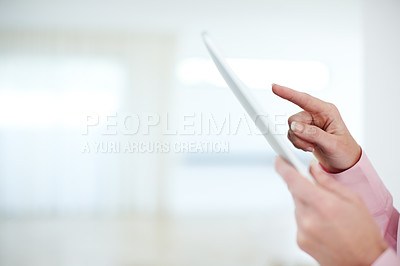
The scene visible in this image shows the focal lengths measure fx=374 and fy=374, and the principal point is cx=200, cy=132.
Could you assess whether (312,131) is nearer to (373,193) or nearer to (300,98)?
(300,98)

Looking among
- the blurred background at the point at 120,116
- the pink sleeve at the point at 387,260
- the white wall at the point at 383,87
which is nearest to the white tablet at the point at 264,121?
the pink sleeve at the point at 387,260

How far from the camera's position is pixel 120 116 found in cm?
404

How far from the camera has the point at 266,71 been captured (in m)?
4.46

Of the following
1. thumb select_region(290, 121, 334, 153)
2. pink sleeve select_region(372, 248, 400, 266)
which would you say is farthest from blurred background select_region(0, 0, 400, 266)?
pink sleeve select_region(372, 248, 400, 266)

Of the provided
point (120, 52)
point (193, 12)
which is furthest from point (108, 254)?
point (193, 12)

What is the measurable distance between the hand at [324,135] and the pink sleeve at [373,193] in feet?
0.07

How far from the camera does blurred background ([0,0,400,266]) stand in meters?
A: 3.90

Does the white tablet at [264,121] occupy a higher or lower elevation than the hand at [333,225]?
higher

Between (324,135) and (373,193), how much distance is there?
171 millimetres

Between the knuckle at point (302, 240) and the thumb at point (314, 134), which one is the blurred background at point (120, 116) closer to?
the thumb at point (314, 134)

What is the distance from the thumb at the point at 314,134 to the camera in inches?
31.1

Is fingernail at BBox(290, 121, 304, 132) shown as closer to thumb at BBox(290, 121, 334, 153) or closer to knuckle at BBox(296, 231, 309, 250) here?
thumb at BBox(290, 121, 334, 153)

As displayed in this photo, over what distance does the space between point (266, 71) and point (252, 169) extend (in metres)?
1.37

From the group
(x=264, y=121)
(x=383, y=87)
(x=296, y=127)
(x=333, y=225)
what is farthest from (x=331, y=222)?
(x=383, y=87)
